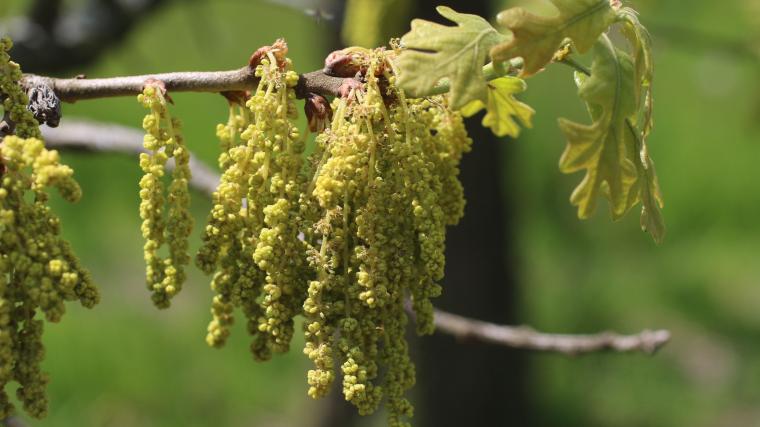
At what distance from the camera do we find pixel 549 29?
5.26 ft

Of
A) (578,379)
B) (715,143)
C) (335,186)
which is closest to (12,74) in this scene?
(335,186)

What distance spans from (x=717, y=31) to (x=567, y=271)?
132 inches

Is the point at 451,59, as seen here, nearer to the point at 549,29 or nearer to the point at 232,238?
the point at 549,29

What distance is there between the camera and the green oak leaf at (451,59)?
61.2 inches

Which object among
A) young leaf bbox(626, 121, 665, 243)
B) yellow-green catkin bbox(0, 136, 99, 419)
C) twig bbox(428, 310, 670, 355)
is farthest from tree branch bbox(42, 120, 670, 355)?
yellow-green catkin bbox(0, 136, 99, 419)

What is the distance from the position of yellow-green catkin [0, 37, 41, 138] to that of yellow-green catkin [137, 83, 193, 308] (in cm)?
17

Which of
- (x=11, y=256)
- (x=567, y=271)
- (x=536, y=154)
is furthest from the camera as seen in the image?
(x=536, y=154)

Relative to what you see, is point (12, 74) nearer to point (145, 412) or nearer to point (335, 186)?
point (335, 186)

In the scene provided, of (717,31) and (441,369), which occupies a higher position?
(717,31)

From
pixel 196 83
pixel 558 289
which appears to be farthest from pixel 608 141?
pixel 558 289

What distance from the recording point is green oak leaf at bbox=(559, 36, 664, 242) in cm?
161

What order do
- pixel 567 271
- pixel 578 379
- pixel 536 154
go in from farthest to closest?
pixel 536 154, pixel 567 271, pixel 578 379

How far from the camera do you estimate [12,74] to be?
160 cm

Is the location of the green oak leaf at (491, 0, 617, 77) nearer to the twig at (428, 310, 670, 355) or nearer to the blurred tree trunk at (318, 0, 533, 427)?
the twig at (428, 310, 670, 355)
